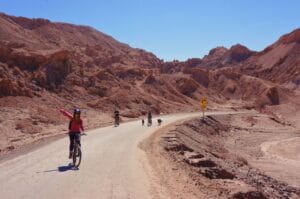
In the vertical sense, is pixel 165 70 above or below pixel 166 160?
above

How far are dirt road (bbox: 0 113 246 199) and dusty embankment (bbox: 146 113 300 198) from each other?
680 mm

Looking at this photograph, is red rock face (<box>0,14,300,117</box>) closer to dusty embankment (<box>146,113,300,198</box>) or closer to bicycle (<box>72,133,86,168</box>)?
dusty embankment (<box>146,113,300,198</box>)

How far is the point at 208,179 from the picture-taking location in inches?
585

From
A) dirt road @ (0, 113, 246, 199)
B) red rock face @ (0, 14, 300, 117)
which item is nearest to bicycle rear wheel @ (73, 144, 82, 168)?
→ dirt road @ (0, 113, 246, 199)

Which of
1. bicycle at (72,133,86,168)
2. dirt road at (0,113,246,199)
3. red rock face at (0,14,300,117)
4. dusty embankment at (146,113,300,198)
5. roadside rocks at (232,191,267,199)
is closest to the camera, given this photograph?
dirt road at (0,113,246,199)

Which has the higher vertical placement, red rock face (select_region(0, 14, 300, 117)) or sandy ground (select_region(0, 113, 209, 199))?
red rock face (select_region(0, 14, 300, 117))

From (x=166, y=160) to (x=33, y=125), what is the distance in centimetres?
1820

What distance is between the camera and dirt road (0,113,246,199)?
10773 mm

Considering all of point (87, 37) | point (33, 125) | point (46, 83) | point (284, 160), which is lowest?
point (284, 160)

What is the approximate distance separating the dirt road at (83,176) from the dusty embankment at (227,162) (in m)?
0.68

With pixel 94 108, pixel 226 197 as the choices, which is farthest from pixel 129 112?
pixel 226 197

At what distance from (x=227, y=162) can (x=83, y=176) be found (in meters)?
10.7

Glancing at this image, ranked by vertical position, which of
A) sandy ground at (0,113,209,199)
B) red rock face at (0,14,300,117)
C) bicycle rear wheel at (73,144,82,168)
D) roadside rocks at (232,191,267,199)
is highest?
red rock face at (0,14,300,117)

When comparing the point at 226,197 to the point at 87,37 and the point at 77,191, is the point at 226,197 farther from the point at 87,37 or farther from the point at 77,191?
the point at 87,37
